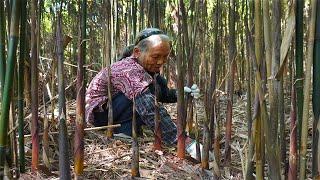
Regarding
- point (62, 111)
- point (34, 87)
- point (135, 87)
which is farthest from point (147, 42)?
point (62, 111)

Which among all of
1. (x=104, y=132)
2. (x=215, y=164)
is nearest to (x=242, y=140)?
(x=104, y=132)

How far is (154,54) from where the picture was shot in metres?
2.07

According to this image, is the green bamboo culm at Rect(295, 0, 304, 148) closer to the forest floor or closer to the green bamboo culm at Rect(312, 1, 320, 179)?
the green bamboo culm at Rect(312, 1, 320, 179)

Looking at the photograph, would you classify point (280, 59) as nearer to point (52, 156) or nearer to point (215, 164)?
point (215, 164)

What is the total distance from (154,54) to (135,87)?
0.67ft

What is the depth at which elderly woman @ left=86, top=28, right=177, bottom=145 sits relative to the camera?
1912 millimetres

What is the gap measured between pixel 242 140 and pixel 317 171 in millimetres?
1270

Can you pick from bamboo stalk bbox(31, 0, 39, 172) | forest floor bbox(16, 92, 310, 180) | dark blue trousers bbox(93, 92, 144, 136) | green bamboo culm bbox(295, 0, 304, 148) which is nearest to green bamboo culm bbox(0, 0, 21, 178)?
bamboo stalk bbox(31, 0, 39, 172)

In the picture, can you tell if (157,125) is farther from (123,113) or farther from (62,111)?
(62,111)

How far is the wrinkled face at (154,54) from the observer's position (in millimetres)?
2049

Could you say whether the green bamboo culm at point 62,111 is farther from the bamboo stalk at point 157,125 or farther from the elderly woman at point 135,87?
the elderly woman at point 135,87

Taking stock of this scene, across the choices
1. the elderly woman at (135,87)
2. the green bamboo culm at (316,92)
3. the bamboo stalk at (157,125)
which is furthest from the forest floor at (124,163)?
the green bamboo culm at (316,92)

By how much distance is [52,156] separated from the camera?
151 centimetres

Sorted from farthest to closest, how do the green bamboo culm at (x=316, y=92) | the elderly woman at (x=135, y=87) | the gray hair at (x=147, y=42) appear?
the gray hair at (x=147, y=42)
the elderly woman at (x=135, y=87)
the green bamboo culm at (x=316, y=92)
